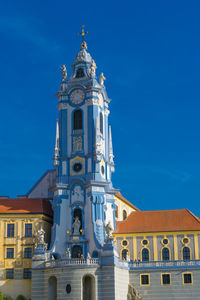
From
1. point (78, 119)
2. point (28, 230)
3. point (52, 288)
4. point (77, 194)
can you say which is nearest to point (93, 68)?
point (78, 119)

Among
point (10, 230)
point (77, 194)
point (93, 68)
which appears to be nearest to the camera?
point (10, 230)

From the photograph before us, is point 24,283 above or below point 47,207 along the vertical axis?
below

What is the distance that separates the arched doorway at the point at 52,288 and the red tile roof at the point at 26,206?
8.90 meters

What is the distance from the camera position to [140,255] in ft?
217

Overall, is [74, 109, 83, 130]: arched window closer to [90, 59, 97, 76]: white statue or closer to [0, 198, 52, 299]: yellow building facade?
[90, 59, 97, 76]: white statue

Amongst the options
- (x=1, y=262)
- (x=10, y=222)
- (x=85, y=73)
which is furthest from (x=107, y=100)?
(x=1, y=262)

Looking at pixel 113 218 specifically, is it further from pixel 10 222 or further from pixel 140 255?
pixel 10 222

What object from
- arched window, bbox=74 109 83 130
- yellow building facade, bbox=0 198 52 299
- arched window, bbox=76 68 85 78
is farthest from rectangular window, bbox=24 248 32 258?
arched window, bbox=76 68 85 78

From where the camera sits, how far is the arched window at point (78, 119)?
6975cm

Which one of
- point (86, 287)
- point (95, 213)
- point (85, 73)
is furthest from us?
point (85, 73)

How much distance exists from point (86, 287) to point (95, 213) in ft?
30.1

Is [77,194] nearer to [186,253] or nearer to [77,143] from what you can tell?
[77,143]

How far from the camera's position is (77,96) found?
232 feet

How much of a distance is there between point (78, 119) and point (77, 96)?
320cm
